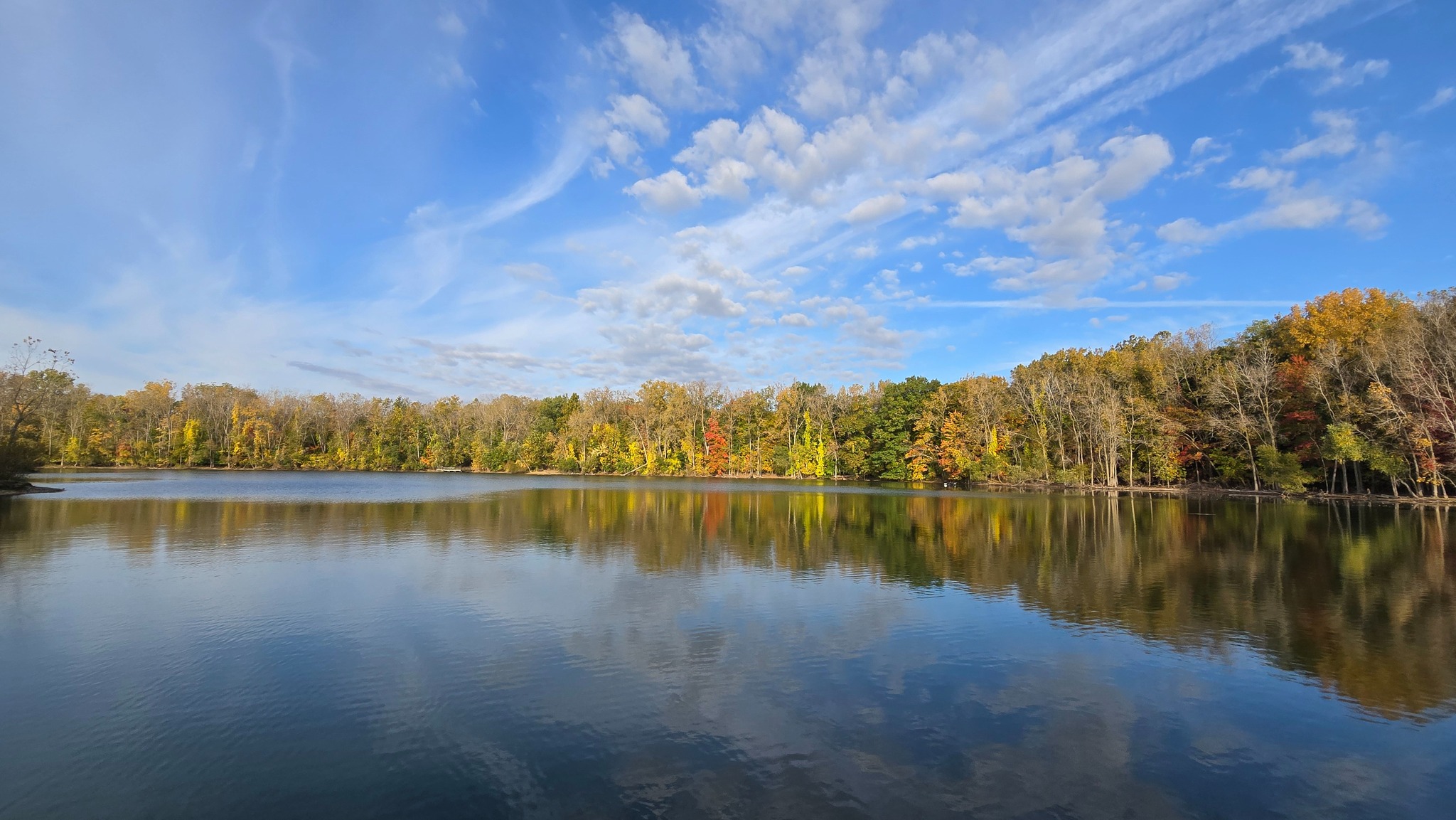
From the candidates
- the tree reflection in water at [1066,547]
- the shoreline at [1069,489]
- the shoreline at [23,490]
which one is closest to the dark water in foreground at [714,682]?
the tree reflection in water at [1066,547]

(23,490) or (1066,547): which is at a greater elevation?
(23,490)

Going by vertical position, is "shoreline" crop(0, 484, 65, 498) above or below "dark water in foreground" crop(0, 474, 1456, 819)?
above

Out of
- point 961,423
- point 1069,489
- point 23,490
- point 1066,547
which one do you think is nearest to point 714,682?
point 1066,547

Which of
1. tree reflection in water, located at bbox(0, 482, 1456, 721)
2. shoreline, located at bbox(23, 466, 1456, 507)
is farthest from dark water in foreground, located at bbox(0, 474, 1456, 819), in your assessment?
shoreline, located at bbox(23, 466, 1456, 507)

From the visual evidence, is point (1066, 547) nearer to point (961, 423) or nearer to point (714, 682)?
point (714, 682)

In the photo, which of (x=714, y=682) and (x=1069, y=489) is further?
(x=1069, y=489)

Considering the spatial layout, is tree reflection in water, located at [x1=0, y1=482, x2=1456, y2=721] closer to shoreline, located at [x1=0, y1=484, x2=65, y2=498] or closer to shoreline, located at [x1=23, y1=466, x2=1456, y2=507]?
shoreline, located at [x1=23, y1=466, x2=1456, y2=507]

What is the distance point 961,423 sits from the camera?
62938mm

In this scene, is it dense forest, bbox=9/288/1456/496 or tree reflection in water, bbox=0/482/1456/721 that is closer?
tree reflection in water, bbox=0/482/1456/721

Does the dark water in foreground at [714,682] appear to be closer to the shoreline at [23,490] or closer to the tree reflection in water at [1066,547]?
the tree reflection in water at [1066,547]

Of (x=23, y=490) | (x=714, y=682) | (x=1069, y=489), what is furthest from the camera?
(x=1069, y=489)

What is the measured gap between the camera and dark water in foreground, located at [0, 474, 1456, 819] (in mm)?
5840

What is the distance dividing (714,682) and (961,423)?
5900 cm

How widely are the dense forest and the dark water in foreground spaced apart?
24202mm
